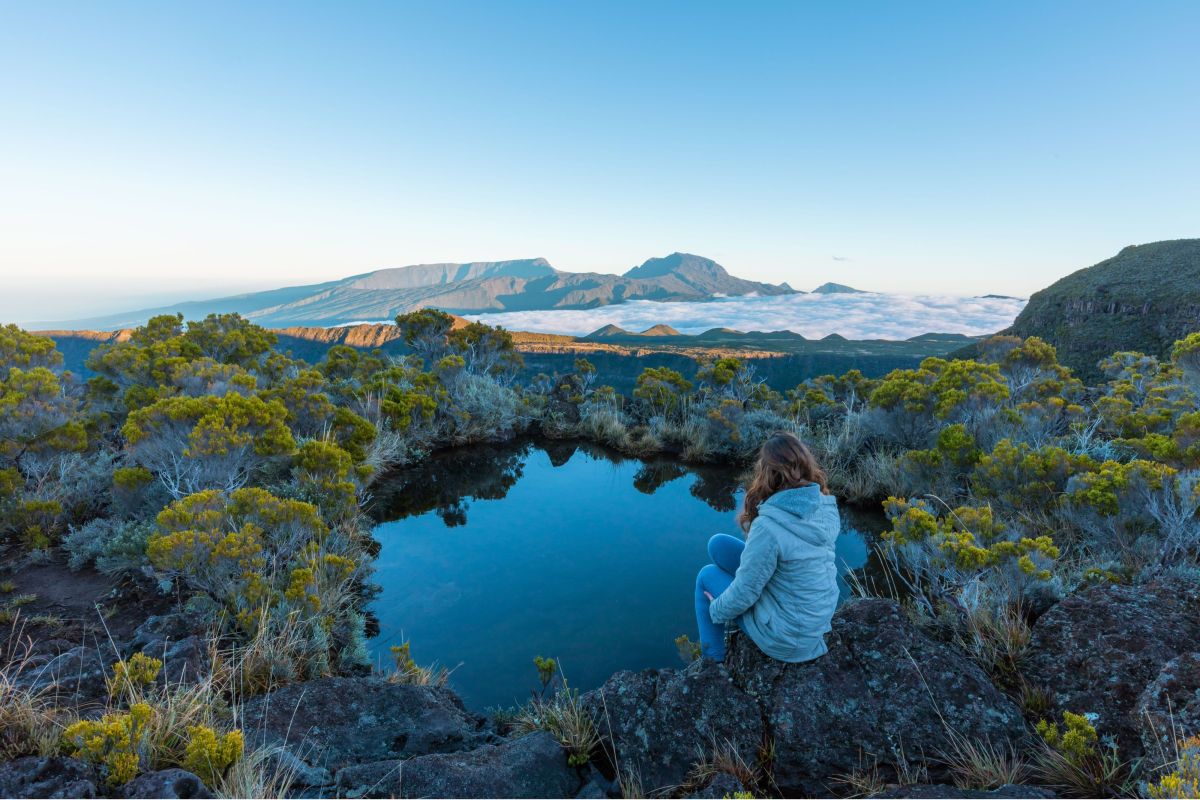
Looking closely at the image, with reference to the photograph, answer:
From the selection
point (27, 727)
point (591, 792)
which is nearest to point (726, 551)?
point (591, 792)

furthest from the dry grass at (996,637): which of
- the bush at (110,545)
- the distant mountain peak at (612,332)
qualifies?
the distant mountain peak at (612,332)

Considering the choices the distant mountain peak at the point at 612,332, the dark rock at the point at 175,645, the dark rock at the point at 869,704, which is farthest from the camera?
the distant mountain peak at the point at 612,332

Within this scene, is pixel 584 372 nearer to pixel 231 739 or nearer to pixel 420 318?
pixel 420 318

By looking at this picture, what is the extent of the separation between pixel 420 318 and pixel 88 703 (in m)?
10.5

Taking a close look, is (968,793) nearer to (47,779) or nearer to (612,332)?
(47,779)

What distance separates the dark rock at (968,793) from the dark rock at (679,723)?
25.4 inches

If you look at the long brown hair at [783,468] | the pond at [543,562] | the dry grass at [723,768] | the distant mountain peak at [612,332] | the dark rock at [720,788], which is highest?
the distant mountain peak at [612,332]

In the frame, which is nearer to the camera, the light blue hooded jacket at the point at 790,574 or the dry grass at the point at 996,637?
the light blue hooded jacket at the point at 790,574

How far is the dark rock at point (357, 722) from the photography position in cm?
256

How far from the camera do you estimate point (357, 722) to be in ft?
9.23

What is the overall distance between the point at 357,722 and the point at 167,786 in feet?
4.29

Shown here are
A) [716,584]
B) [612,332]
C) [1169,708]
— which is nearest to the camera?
[1169,708]

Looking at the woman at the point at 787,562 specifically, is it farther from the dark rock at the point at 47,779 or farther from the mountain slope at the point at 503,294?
the mountain slope at the point at 503,294

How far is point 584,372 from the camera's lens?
13141 millimetres
